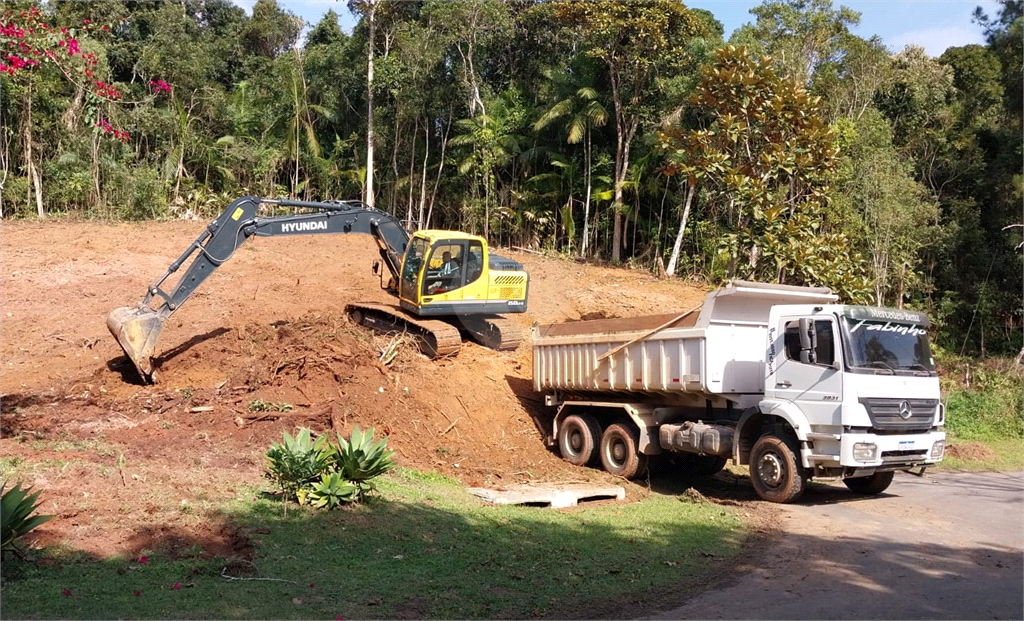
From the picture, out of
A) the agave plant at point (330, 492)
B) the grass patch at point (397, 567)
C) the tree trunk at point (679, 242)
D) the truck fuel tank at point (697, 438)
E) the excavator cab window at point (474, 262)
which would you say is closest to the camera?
the grass patch at point (397, 567)

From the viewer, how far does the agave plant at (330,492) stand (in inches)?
371

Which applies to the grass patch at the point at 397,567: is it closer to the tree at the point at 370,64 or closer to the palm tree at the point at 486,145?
the tree at the point at 370,64

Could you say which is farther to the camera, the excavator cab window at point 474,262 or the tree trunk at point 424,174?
the tree trunk at point 424,174

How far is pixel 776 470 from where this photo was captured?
1216cm

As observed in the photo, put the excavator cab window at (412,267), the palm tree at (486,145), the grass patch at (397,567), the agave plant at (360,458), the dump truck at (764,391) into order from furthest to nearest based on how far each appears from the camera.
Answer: the palm tree at (486,145) → the excavator cab window at (412,267) → the dump truck at (764,391) → the agave plant at (360,458) → the grass patch at (397,567)

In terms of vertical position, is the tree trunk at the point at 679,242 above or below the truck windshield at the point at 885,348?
above

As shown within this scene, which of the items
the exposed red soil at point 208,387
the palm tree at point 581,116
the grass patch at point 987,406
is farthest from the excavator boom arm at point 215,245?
the grass patch at point 987,406

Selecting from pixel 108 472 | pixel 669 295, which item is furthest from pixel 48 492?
pixel 669 295

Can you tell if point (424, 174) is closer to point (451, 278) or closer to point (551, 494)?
point (451, 278)

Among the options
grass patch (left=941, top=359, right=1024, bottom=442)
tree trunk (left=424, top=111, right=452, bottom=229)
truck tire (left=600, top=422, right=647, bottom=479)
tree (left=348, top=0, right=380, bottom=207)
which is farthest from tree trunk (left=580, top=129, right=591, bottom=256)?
truck tire (left=600, top=422, right=647, bottom=479)

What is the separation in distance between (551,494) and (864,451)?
424cm

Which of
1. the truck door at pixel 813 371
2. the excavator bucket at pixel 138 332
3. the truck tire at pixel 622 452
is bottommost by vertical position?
the truck tire at pixel 622 452

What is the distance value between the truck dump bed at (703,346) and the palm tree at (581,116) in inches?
684

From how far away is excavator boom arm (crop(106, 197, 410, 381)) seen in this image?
1605cm
